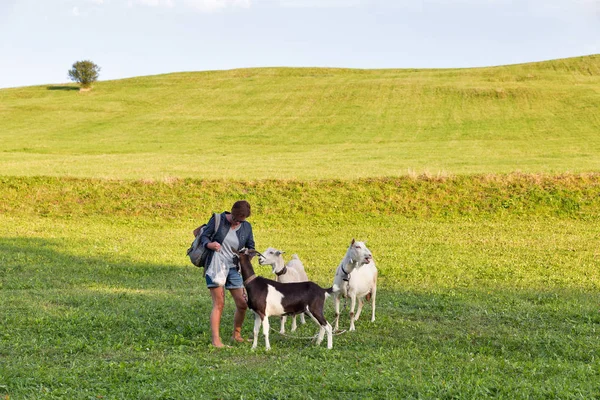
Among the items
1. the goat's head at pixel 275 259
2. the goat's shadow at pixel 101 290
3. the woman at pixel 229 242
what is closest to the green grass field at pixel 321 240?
the goat's shadow at pixel 101 290

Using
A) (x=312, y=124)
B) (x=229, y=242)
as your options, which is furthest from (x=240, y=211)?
(x=312, y=124)

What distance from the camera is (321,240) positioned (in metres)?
25.7

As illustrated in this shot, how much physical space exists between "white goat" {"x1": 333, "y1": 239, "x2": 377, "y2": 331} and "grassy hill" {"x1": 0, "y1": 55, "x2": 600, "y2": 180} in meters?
22.0

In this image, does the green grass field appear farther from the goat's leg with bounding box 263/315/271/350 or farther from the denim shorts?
the denim shorts

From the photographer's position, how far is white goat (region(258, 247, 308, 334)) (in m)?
12.7

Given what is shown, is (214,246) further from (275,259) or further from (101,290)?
(101,290)

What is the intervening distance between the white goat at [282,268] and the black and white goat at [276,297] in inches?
38.7

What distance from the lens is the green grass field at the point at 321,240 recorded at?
9609 millimetres

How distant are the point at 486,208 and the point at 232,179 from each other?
13.4 meters

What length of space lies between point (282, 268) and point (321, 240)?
12.6 metres

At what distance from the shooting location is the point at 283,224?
29031mm

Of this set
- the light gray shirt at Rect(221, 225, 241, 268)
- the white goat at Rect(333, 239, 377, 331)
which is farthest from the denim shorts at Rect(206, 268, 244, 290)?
the white goat at Rect(333, 239, 377, 331)

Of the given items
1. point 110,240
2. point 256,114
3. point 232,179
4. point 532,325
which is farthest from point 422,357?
point 256,114

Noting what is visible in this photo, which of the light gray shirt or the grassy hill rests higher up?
the grassy hill
